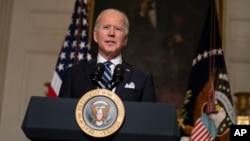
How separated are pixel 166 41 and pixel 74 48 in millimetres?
1341

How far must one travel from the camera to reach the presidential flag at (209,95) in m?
4.42

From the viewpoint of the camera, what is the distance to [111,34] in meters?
2.18

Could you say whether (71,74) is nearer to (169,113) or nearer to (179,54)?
(169,113)

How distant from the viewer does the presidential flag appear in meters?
Answer: 4.42

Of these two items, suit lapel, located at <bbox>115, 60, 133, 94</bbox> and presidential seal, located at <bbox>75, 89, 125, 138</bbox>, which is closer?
presidential seal, located at <bbox>75, 89, 125, 138</bbox>

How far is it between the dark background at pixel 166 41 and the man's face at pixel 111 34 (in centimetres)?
318

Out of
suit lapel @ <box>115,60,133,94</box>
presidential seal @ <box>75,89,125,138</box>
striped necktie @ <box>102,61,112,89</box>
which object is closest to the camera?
presidential seal @ <box>75,89,125,138</box>

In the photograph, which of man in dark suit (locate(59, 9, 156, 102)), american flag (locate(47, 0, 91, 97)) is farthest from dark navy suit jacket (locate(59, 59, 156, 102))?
american flag (locate(47, 0, 91, 97))

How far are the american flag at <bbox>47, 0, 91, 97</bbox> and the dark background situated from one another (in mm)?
582

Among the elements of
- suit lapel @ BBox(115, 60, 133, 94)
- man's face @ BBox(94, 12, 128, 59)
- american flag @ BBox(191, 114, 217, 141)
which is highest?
man's face @ BBox(94, 12, 128, 59)

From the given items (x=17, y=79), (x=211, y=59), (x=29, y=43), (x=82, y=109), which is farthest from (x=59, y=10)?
(x=82, y=109)

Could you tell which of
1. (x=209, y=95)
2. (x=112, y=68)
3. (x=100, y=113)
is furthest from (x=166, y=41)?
(x=100, y=113)

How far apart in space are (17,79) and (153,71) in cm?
181

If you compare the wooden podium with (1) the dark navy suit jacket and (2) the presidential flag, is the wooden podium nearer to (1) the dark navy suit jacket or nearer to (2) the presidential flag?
(1) the dark navy suit jacket
